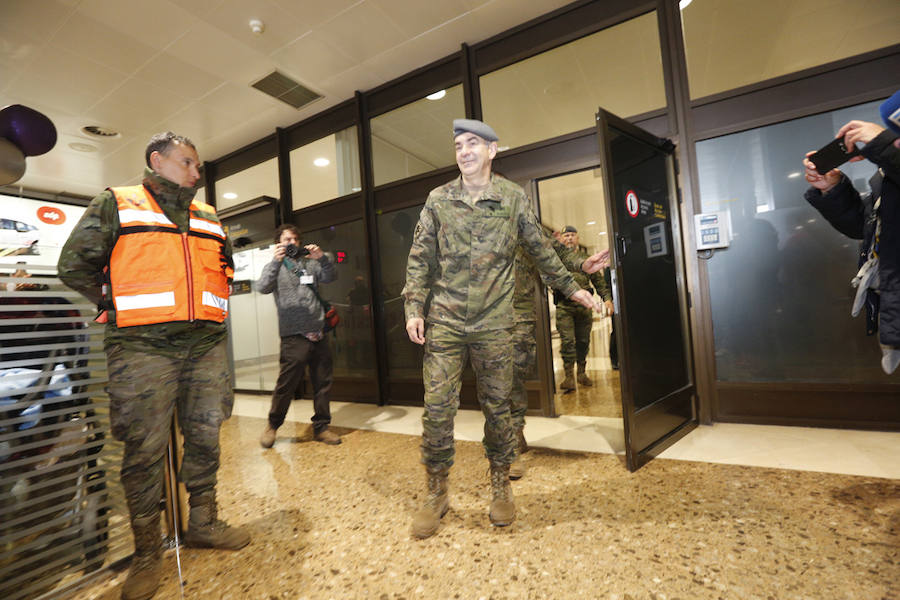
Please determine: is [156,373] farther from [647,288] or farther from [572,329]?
[572,329]

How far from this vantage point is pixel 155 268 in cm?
141

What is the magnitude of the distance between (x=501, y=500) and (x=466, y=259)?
1046 mm

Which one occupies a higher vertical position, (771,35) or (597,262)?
(771,35)

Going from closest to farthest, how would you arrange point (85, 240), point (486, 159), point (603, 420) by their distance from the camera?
point (85, 240)
point (486, 159)
point (603, 420)

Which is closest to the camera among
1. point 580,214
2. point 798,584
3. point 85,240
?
point 798,584

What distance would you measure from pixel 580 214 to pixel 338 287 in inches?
315

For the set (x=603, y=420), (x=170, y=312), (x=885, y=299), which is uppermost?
(x=170, y=312)

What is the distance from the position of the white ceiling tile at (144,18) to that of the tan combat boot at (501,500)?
3.99 metres

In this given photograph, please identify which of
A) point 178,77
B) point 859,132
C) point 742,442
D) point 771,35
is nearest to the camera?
point 859,132

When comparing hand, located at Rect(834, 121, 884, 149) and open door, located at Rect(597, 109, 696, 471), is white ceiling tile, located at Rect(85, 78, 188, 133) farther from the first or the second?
hand, located at Rect(834, 121, 884, 149)

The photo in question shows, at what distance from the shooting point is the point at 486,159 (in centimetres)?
178

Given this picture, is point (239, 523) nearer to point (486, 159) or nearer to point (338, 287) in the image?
point (486, 159)

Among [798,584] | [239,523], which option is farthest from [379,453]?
[798,584]

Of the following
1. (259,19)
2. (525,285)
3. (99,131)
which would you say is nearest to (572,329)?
(525,285)
